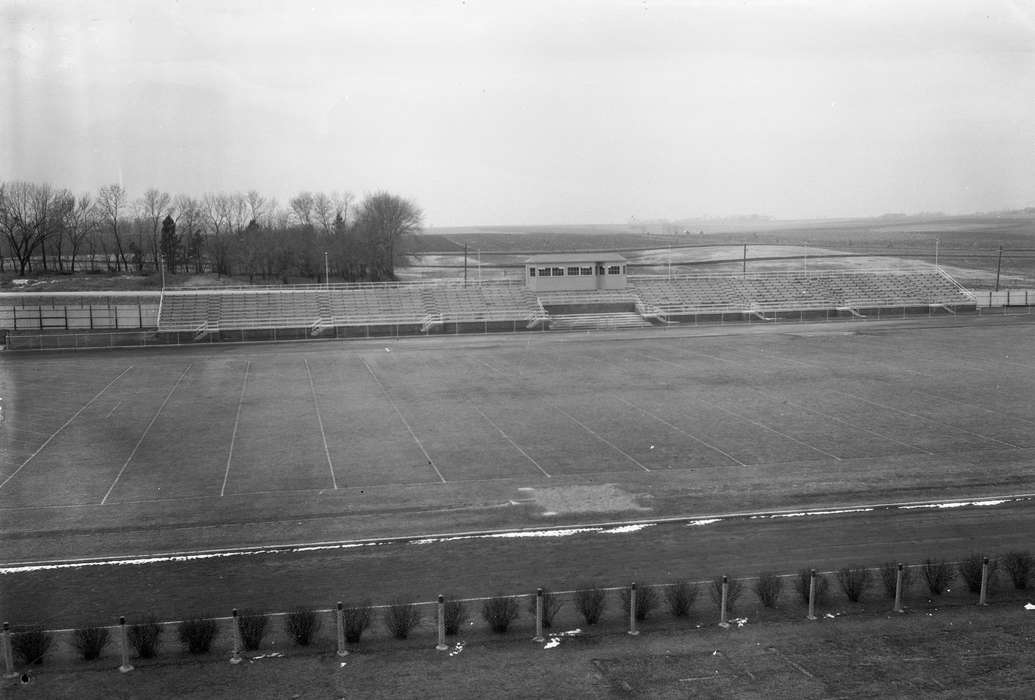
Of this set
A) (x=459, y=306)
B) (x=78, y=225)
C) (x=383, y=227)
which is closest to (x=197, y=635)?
(x=459, y=306)

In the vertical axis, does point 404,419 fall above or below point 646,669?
above

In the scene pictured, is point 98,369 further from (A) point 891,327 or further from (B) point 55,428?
(A) point 891,327

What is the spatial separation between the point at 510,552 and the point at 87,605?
249 inches

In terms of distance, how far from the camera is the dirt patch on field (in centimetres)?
1700

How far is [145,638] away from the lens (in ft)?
35.7

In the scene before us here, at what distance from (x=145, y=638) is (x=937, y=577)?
10.7m

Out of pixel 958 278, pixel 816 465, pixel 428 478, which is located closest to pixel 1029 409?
pixel 816 465

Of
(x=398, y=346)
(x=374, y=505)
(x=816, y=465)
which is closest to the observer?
(x=374, y=505)

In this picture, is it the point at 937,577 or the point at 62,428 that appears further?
the point at 62,428

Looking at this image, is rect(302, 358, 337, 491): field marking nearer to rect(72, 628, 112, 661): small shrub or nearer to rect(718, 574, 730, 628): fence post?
rect(72, 628, 112, 661): small shrub

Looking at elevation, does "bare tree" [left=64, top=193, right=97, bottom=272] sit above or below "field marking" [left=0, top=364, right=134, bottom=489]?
above

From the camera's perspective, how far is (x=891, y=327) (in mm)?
50094

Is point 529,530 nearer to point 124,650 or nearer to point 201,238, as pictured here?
point 124,650

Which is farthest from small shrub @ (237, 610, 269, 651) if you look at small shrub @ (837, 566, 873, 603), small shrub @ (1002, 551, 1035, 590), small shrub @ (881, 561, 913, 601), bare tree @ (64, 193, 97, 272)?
bare tree @ (64, 193, 97, 272)
